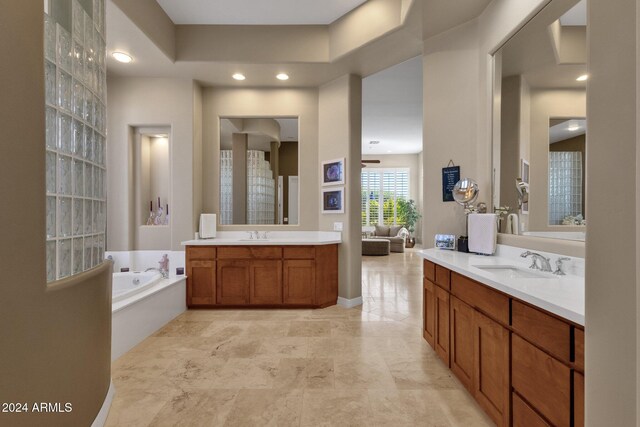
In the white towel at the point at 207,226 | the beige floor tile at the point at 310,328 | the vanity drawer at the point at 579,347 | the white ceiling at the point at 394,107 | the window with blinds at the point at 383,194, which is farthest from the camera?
the window with blinds at the point at 383,194

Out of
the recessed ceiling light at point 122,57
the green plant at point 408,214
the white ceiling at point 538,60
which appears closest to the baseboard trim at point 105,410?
the white ceiling at point 538,60

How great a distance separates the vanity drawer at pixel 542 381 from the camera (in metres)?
1.10

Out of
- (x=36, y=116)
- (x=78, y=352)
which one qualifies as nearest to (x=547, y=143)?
(x=36, y=116)

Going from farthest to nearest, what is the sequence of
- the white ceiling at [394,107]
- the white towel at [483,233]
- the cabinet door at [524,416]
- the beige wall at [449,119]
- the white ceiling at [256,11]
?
the white ceiling at [394,107] → the white ceiling at [256,11] → the beige wall at [449,119] → the white towel at [483,233] → the cabinet door at [524,416]

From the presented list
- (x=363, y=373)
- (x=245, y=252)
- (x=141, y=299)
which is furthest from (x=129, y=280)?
(x=363, y=373)

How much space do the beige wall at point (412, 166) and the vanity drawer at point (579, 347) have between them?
A: 31.5 feet

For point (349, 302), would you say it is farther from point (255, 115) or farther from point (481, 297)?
point (255, 115)

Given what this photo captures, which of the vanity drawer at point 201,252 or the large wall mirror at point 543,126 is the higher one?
the large wall mirror at point 543,126

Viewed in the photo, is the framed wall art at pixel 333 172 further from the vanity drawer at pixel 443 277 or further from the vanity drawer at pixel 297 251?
the vanity drawer at pixel 443 277

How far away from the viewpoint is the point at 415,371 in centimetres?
226

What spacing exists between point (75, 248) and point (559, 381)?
2227mm

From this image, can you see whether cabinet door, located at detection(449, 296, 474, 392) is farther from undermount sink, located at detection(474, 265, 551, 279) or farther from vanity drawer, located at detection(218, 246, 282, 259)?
vanity drawer, located at detection(218, 246, 282, 259)

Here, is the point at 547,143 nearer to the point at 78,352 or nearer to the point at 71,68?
the point at 71,68

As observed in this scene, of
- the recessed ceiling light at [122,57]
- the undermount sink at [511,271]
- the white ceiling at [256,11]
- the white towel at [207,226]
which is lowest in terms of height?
the undermount sink at [511,271]
